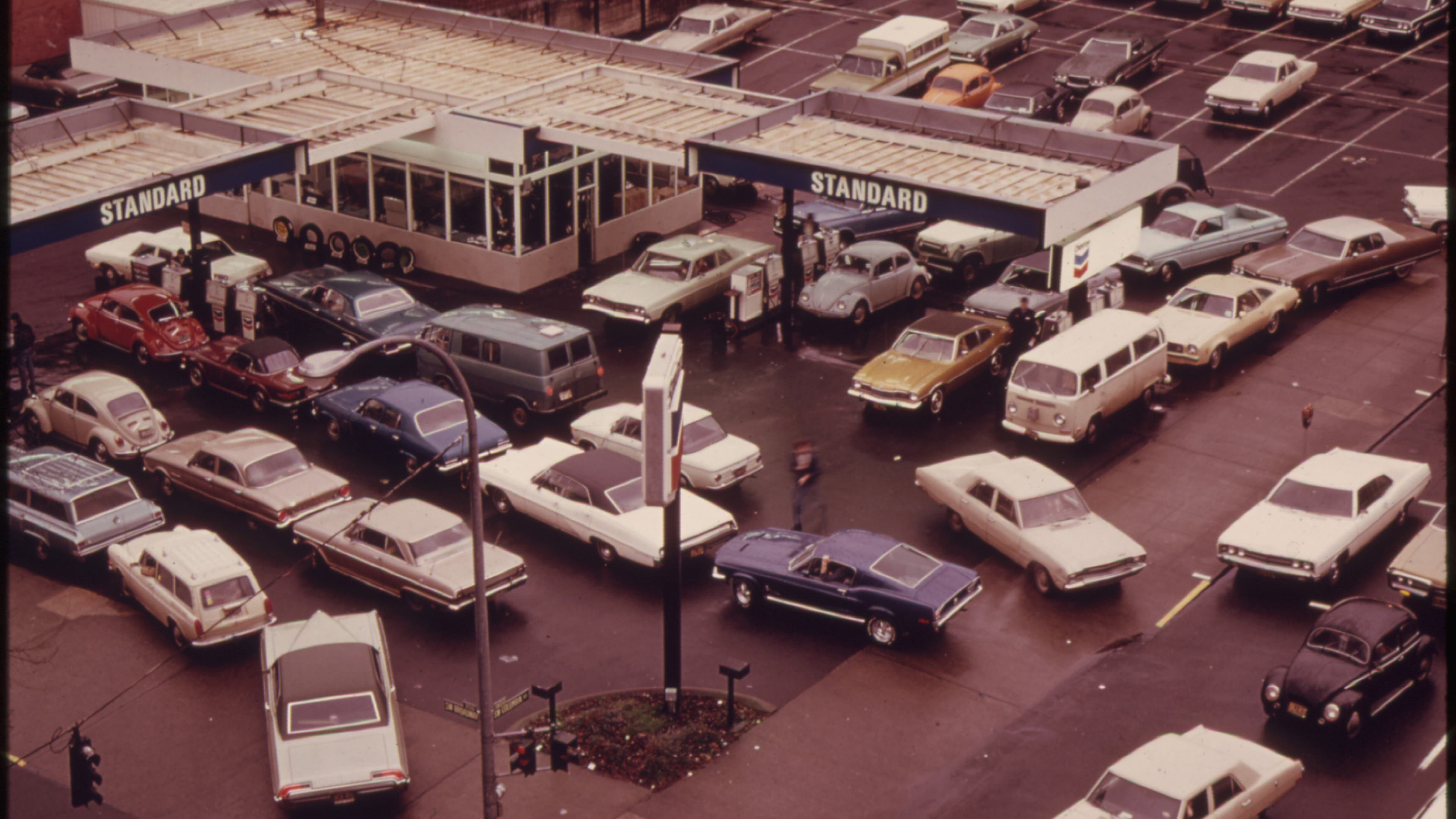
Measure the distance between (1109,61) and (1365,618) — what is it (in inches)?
1121

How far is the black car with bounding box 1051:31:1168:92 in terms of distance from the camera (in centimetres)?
4544

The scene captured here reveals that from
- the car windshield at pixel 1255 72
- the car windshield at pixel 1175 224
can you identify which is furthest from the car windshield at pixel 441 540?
the car windshield at pixel 1255 72

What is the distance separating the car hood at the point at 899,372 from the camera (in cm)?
2905

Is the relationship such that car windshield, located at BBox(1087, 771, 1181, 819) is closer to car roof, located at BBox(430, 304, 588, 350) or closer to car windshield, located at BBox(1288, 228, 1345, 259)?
car roof, located at BBox(430, 304, 588, 350)

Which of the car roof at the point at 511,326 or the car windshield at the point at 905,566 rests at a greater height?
the car roof at the point at 511,326

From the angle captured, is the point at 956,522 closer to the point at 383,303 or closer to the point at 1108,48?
the point at 383,303

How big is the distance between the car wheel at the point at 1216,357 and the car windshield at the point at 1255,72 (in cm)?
1619

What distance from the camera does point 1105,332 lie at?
95.5 feet

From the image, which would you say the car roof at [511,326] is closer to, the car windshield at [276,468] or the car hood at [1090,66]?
the car windshield at [276,468]

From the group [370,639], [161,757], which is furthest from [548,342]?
[161,757]

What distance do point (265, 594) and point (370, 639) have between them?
2.79m

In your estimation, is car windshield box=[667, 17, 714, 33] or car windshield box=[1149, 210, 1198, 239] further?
car windshield box=[667, 17, 714, 33]

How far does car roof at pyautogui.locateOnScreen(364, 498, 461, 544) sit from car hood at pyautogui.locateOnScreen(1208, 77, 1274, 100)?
93.5ft

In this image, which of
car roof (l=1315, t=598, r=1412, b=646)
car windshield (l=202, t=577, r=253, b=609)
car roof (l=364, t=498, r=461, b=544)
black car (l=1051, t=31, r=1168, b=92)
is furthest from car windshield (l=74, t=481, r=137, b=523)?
black car (l=1051, t=31, r=1168, b=92)
